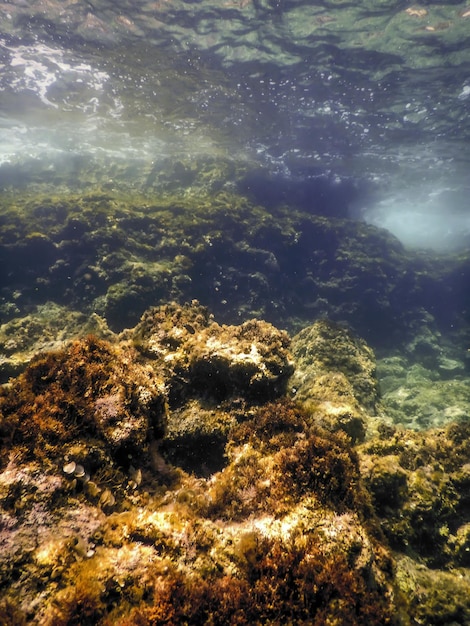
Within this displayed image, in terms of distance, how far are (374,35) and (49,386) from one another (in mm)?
19774

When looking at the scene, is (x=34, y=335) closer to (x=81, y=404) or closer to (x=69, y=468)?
(x=81, y=404)

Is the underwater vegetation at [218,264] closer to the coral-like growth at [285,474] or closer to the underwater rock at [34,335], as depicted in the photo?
the underwater rock at [34,335]

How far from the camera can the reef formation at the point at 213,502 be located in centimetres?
257

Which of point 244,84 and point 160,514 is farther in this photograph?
point 244,84

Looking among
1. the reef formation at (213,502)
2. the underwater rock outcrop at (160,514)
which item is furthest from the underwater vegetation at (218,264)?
the underwater rock outcrop at (160,514)

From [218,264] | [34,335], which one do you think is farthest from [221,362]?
[218,264]

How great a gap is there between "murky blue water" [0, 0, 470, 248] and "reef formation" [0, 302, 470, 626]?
17.0 metres

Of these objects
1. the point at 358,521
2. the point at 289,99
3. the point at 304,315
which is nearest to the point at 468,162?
the point at 289,99

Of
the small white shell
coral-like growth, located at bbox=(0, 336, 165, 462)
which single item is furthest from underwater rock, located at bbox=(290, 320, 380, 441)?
the small white shell

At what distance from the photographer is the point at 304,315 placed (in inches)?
827

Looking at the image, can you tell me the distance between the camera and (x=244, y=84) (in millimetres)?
19625

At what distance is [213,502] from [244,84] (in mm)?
22506

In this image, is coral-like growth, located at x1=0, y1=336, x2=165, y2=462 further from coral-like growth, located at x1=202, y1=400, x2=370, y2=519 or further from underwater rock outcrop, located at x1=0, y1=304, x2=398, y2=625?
coral-like growth, located at x1=202, y1=400, x2=370, y2=519

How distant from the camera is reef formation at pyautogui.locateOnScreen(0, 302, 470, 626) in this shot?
101 inches
